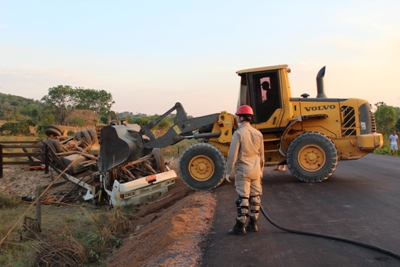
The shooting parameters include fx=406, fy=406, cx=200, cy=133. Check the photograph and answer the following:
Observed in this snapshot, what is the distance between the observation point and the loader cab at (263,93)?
34.6 ft

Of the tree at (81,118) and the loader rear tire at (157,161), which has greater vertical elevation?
the tree at (81,118)

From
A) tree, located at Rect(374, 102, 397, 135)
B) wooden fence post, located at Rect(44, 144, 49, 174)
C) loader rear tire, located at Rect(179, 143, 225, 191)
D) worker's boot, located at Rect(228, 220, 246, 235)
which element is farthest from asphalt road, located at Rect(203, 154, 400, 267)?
tree, located at Rect(374, 102, 397, 135)

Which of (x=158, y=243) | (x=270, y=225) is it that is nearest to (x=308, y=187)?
(x=270, y=225)

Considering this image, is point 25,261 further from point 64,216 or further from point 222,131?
point 222,131

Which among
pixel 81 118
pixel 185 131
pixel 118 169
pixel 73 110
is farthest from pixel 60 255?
pixel 73 110

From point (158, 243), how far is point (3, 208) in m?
8.73

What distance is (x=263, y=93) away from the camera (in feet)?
35.1

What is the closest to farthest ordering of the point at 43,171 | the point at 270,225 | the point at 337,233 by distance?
the point at 337,233, the point at 270,225, the point at 43,171

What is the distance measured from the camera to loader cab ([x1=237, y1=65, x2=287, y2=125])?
10555 millimetres

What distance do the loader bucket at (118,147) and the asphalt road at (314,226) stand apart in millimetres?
2615

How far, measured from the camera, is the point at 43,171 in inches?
655

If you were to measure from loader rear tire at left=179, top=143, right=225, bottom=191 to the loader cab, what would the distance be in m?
1.54

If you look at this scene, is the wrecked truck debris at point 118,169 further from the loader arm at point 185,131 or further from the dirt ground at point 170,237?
the dirt ground at point 170,237

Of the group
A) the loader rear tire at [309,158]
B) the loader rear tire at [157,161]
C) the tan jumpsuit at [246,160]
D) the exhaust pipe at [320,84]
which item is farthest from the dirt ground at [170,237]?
the exhaust pipe at [320,84]
